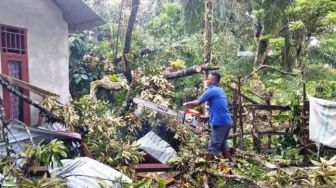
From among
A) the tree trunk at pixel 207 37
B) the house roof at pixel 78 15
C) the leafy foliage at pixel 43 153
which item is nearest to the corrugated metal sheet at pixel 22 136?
the leafy foliage at pixel 43 153

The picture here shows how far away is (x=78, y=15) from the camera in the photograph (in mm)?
8773

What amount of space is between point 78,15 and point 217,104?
3909mm

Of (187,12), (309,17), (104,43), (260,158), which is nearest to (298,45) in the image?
(309,17)

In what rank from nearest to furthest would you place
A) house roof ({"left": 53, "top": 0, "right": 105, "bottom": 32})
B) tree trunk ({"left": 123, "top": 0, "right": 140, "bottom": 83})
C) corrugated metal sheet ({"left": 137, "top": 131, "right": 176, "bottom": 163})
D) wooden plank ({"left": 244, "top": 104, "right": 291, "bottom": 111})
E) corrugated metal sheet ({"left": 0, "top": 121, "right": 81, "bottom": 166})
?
corrugated metal sheet ({"left": 0, "top": 121, "right": 81, "bottom": 166}) < corrugated metal sheet ({"left": 137, "top": 131, "right": 176, "bottom": 163}) < house roof ({"left": 53, "top": 0, "right": 105, "bottom": 32}) < wooden plank ({"left": 244, "top": 104, "right": 291, "bottom": 111}) < tree trunk ({"left": 123, "top": 0, "right": 140, "bottom": 83})

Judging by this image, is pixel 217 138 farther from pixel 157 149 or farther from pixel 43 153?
pixel 43 153

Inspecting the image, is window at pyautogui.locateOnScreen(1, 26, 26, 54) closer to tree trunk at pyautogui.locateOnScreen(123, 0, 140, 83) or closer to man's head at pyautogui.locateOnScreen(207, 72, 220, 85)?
tree trunk at pyautogui.locateOnScreen(123, 0, 140, 83)

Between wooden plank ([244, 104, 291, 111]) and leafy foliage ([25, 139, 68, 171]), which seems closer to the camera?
leafy foliage ([25, 139, 68, 171])

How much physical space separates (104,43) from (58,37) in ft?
22.7

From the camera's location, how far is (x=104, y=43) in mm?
15516

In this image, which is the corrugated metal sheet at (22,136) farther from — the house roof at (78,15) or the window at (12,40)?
the house roof at (78,15)

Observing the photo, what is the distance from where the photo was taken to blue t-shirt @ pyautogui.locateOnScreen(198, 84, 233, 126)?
694 centimetres

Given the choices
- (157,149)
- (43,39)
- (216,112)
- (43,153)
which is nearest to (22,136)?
(43,153)

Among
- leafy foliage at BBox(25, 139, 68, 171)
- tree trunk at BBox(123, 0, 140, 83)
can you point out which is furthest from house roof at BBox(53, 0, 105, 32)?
leafy foliage at BBox(25, 139, 68, 171)

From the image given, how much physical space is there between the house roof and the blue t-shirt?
3.34 metres
